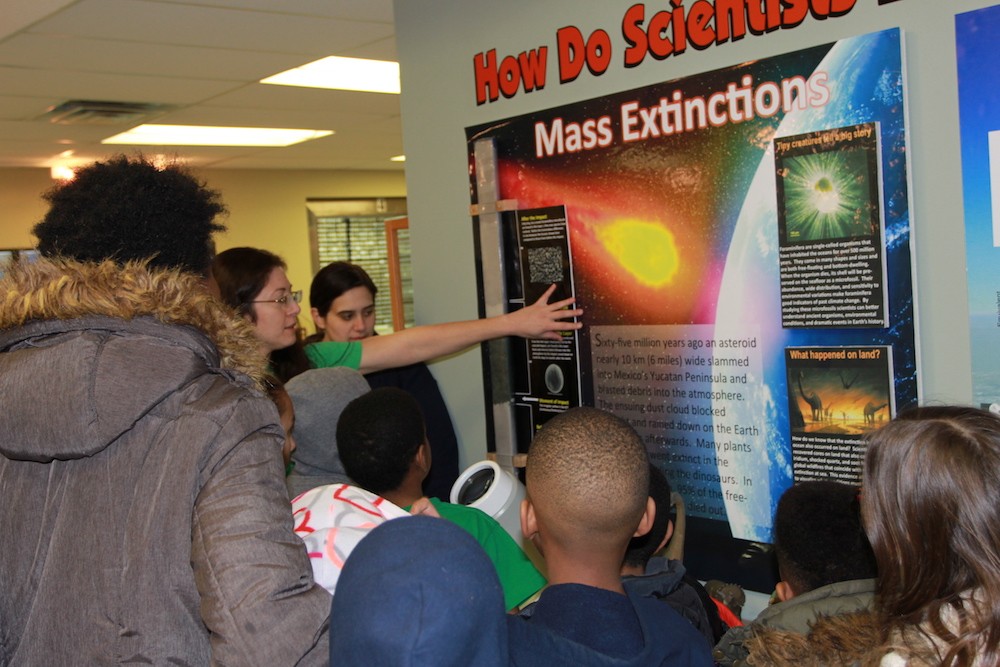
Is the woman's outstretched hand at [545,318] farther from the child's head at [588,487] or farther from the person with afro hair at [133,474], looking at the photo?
the person with afro hair at [133,474]

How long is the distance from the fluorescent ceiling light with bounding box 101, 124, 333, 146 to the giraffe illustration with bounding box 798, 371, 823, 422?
4676 millimetres

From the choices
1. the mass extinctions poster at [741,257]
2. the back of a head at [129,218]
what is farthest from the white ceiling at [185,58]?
the back of a head at [129,218]

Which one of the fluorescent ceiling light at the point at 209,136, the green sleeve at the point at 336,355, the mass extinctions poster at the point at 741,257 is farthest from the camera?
the fluorescent ceiling light at the point at 209,136

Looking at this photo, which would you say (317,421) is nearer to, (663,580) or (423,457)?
(423,457)

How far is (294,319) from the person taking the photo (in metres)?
2.54

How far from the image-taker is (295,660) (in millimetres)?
992

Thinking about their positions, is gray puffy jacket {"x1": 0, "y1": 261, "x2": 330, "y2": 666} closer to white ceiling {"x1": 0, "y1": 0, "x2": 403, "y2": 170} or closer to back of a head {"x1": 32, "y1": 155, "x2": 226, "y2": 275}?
back of a head {"x1": 32, "y1": 155, "x2": 226, "y2": 275}

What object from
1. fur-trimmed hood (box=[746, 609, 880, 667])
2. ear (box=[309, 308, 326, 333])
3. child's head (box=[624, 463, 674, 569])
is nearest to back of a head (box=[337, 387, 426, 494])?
child's head (box=[624, 463, 674, 569])

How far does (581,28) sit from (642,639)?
5.08 feet

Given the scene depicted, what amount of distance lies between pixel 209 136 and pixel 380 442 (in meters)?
4.65

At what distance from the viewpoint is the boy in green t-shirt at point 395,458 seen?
6.46 feet

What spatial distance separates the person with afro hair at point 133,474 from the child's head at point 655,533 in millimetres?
797

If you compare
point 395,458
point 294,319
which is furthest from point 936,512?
point 294,319

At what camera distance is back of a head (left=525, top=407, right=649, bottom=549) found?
1.26 meters
